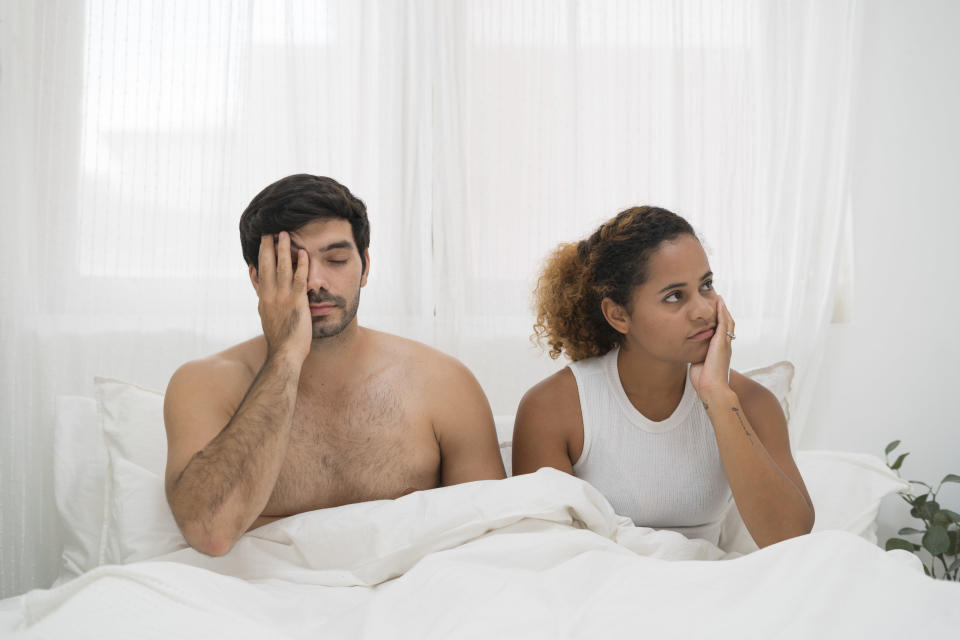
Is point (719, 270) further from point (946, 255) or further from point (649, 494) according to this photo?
point (649, 494)

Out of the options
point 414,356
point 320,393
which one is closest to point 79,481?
point 320,393

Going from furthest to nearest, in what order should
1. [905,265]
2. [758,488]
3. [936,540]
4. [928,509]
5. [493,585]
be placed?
[905,265], [928,509], [936,540], [758,488], [493,585]

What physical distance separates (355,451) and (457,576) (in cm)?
67

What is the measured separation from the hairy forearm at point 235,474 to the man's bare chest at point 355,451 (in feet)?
0.71

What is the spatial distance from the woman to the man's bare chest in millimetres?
239

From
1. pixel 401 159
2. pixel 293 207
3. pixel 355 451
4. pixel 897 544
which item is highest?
pixel 401 159

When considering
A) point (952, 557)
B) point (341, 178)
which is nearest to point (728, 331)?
point (341, 178)

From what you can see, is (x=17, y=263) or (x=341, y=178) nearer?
(x=17, y=263)

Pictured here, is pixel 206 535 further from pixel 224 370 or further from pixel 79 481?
pixel 79 481

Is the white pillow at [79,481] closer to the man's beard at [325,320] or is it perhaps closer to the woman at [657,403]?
the man's beard at [325,320]

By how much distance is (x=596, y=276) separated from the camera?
1.92 meters

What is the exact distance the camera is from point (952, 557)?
2.76m

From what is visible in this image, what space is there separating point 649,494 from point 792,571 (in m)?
0.86

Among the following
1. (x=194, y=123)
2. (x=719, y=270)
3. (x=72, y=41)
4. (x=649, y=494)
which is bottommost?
(x=649, y=494)
